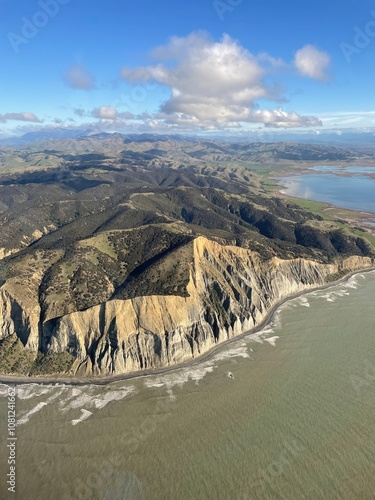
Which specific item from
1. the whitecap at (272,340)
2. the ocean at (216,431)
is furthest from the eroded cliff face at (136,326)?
the whitecap at (272,340)

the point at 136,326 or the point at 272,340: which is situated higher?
the point at 136,326

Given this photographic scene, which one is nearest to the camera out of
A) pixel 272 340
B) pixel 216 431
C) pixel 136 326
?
pixel 216 431

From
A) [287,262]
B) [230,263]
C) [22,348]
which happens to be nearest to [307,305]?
[287,262]

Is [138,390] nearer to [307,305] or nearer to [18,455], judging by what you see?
[18,455]

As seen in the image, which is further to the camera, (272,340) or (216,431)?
(272,340)

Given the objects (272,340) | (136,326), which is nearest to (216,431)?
(136,326)

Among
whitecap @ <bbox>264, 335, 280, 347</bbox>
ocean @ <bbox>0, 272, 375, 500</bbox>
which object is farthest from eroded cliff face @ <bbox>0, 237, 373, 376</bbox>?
whitecap @ <bbox>264, 335, 280, 347</bbox>

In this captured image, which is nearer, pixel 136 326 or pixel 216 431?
pixel 216 431

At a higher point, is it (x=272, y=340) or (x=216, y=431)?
(x=216, y=431)

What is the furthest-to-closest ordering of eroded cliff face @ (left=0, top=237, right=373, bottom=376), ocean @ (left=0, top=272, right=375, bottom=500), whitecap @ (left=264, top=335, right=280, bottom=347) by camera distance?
whitecap @ (left=264, top=335, right=280, bottom=347) < eroded cliff face @ (left=0, top=237, right=373, bottom=376) < ocean @ (left=0, top=272, right=375, bottom=500)

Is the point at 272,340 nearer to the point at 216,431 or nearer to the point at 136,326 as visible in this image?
the point at 216,431

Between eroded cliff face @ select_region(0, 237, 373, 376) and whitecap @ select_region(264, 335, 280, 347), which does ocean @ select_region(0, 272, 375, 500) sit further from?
eroded cliff face @ select_region(0, 237, 373, 376)

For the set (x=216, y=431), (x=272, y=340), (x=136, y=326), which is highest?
(x=136, y=326)

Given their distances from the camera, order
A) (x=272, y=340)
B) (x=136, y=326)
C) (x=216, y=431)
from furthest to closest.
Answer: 1. (x=272, y=340)
2. (x=136, y=326)
3. (x=216, y=431)
